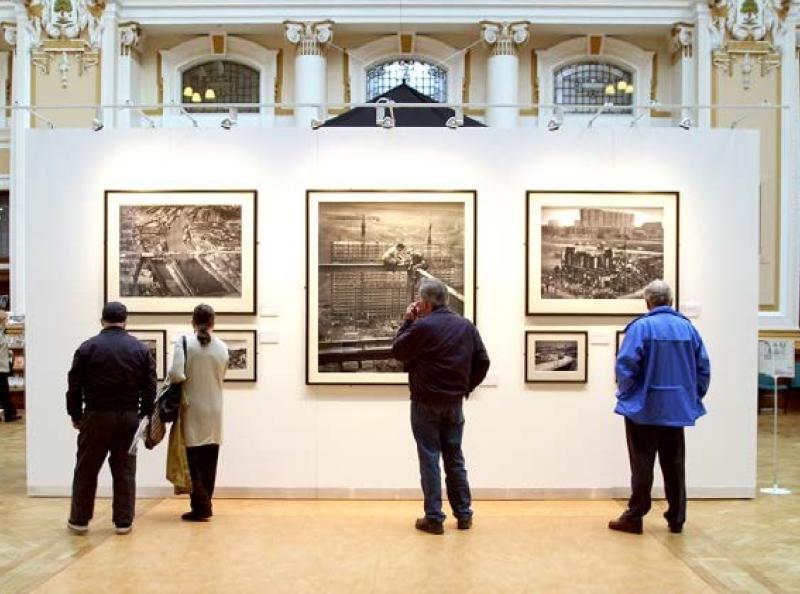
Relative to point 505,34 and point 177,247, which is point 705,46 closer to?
point 505,34

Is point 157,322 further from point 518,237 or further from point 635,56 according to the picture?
point 635,56

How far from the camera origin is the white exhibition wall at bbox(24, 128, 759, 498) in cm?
828

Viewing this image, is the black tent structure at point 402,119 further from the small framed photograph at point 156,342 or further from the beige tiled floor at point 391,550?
the beige tiled floor at point 391,550

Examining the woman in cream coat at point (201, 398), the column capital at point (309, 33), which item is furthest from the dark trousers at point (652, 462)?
the column capital at point (309, 33)

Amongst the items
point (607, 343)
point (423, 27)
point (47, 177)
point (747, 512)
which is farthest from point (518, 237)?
point (423, 27)

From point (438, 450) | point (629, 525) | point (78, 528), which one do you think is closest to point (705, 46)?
point (629, 525)

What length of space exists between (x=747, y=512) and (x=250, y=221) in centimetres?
456

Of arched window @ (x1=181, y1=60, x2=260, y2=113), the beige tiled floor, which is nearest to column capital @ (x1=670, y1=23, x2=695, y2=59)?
arched window @ (x1=181, y1=60, x2=260, y2=113)

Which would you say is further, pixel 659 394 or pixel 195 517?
pixel 195 517

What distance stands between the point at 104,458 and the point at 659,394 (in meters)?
3.82

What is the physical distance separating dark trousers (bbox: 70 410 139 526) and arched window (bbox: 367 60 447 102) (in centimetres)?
1181

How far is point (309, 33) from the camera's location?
55.7 ft

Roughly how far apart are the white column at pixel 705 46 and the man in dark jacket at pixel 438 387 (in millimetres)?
10893

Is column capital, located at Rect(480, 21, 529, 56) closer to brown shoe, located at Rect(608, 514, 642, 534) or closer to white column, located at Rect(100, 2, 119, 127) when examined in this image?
white column, located at Rect(100, 2, 119, 127)
